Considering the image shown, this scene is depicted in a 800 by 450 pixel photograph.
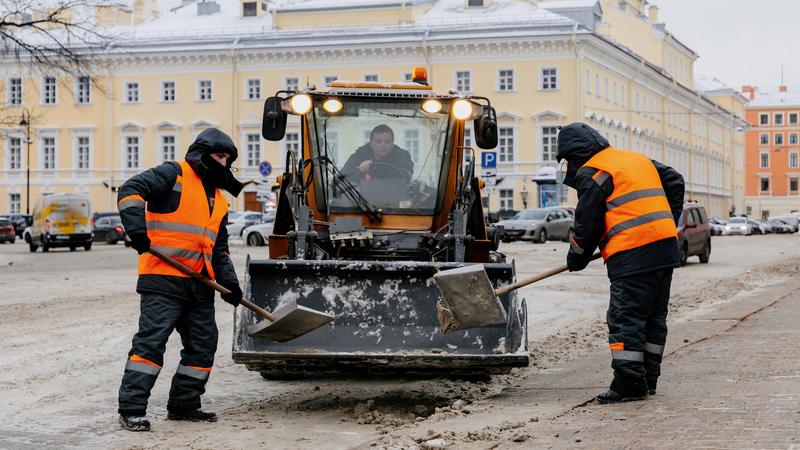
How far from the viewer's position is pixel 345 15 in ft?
211

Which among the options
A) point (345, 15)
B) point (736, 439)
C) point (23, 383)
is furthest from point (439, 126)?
point (345, 15)

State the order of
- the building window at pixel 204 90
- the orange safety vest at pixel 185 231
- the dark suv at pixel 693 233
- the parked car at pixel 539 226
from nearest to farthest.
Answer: the orange safety vest at pixel 185 231 → the dark suv at pixel 693 233 → the parked car at pixel 539 226 → the building window at pixel 204 90

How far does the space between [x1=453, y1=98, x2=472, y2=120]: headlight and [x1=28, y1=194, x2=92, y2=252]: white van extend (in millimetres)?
→ 30127

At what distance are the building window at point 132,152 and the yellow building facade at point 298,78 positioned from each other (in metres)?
0.08

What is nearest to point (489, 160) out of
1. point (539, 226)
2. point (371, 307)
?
point (539, 226)

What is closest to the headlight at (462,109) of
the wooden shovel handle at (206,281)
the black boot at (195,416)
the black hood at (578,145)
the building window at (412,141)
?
the building window at (412,141)

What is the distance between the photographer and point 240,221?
48.0 metres

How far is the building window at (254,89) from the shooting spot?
211 feet

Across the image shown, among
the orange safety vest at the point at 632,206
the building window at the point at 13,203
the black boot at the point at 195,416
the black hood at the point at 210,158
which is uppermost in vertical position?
the building window at the point at 13,203

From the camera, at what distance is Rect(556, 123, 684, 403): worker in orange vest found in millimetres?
7789

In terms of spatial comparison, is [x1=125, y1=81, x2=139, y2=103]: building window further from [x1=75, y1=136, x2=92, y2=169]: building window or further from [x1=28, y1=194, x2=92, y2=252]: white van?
[x1=28, y1=194, x2=92, y2=252]: white van

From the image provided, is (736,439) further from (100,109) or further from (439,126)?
(100,109)

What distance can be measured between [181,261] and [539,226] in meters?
36.8

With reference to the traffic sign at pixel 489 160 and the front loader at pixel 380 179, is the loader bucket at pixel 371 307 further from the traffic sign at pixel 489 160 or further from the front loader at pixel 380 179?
the traffic sign at pixel 489 160
